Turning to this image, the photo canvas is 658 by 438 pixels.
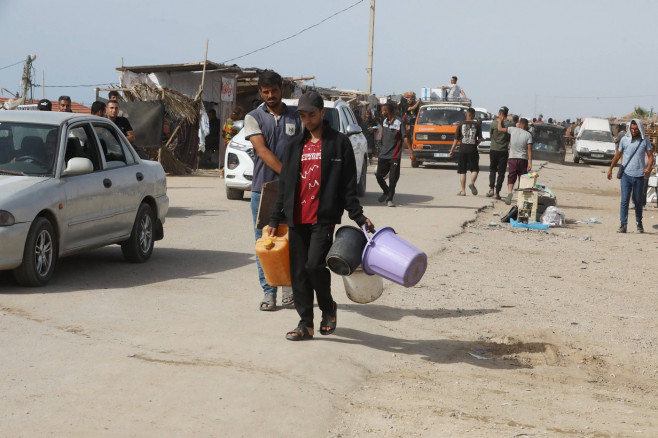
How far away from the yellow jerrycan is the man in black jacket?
0.13 metres

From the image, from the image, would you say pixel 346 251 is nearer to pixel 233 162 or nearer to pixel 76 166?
pixel 76 166

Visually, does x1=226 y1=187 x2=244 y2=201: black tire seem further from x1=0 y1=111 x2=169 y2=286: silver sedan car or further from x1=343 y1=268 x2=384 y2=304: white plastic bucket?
x1=343 y1=268 x2=384 y2=304: white plastic bucket

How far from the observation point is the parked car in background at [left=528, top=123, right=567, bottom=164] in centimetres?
4278

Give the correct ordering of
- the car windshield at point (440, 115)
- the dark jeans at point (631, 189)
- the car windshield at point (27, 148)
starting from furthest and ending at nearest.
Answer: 1. the car windshield at point (440, 115)
2. the dark jeans at point (631, 189)
3. the car windshield at point (27, 148)

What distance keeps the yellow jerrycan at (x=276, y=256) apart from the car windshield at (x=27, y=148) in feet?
9.41

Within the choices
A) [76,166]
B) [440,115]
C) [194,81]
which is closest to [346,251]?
[76,166]

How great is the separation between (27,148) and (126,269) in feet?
5.36

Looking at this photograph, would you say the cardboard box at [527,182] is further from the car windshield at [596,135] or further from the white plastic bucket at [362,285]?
the car windshield at [596,135]

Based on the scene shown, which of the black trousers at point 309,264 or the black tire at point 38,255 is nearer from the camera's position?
the black trousers at point 309,264

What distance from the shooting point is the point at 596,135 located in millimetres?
45344

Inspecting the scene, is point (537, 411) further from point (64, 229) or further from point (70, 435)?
point (64, 229)

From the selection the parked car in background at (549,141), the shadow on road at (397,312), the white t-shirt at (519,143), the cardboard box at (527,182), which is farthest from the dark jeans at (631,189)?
the parked car in background at (549,141)

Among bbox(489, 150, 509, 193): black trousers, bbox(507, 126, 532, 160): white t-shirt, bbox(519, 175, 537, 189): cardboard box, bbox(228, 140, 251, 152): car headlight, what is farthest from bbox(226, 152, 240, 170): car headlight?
bbox(489, 150, 509, 193): black trousers

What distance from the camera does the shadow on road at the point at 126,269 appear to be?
8.81m
